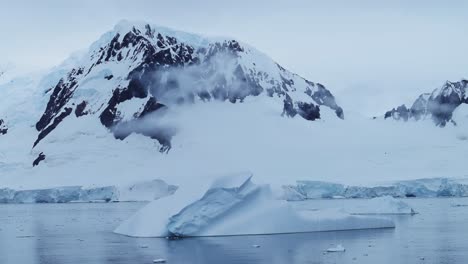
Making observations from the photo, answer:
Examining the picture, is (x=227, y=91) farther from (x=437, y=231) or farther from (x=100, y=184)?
(x=437, y=231)

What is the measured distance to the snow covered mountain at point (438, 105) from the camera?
128375 millimetres

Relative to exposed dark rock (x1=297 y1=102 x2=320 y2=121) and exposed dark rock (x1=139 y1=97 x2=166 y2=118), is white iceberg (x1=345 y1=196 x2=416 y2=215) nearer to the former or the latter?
exposed dark rock (x1=139 y1=97 x2=166 y2=118)

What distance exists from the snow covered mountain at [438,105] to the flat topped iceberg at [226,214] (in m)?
104

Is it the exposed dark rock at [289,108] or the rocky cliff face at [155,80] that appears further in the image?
the exposed dark rock at [289,108]

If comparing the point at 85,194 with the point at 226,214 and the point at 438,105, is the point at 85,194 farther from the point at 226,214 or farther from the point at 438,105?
the point at 438,105

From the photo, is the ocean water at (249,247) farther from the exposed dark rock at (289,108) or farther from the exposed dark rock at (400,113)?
the exposed dark rock at (400,113)

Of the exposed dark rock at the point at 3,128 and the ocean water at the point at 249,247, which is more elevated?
the exposed dark rock at the point at 3,128

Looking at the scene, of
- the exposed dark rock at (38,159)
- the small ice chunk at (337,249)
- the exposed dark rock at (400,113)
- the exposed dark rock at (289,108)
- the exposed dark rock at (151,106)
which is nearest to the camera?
the small ice chunk at (337,249)

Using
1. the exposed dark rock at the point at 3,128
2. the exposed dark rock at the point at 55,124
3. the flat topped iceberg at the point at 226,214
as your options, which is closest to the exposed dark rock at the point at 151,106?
the exposed dark rock at the point at 55,124

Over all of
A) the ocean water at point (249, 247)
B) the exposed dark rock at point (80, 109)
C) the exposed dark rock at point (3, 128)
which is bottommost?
the ocean water at point (249, 247)

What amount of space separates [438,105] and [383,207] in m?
91.9

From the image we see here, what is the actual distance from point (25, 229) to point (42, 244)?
9997 millimetres

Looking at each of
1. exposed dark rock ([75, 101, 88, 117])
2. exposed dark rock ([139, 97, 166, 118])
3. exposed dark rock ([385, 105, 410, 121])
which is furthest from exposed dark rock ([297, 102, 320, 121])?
exposed dark rock ([75, 101, 88, 117])

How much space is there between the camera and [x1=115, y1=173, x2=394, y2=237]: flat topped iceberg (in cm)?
2873
